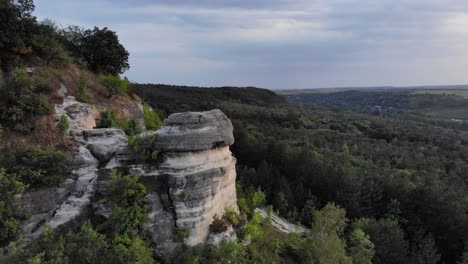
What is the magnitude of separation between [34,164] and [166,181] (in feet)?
24.4

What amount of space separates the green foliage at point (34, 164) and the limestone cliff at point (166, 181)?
0.64 m

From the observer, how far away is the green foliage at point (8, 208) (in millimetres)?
17922

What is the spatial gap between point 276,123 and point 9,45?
80.3 m

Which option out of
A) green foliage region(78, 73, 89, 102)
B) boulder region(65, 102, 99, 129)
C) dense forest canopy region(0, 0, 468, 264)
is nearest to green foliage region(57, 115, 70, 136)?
dense forest canopy region(0, 0, 468, 264)

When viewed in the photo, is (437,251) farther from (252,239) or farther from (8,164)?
(8,164)

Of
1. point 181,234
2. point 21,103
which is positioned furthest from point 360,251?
point 21,103

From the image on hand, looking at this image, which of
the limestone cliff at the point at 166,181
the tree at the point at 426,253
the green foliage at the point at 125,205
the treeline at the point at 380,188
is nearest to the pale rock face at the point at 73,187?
the limestone cliff at the point at 166,181

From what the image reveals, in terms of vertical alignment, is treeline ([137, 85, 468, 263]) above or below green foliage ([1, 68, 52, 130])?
below

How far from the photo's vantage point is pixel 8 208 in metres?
18.2

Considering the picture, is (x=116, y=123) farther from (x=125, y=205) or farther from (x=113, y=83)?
(x=125, y=205)

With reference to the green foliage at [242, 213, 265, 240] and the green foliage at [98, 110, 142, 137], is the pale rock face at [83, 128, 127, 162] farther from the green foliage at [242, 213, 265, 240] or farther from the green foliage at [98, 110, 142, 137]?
the green foliage at [242, 213, 265, 240]

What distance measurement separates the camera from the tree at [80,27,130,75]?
34188 millimetres

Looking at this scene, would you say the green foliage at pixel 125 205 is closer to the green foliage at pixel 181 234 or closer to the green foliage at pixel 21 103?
the green foliage at pixel 181 234

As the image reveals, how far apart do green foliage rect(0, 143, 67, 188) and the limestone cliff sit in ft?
2.10
